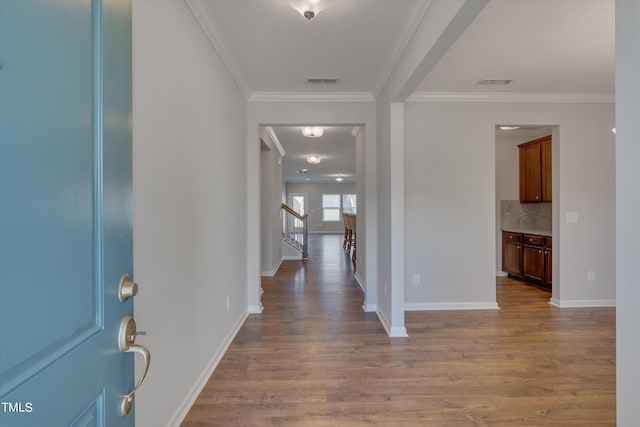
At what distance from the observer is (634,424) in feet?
2.50

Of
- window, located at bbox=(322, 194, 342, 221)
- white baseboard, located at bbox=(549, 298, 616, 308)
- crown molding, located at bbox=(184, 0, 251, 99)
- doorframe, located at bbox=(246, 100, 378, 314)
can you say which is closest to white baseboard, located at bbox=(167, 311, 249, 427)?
doorframe, located at bbox=(246, 100, 378, 314)

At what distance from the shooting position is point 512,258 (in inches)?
207

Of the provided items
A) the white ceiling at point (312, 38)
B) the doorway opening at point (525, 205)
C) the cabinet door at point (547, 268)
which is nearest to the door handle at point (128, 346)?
the white ceiling at point (312, 38)

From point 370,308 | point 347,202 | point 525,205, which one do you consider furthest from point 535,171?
point 347,202

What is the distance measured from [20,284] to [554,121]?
16.0 feet

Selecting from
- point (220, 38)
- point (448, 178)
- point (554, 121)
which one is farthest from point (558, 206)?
point (220, 38)

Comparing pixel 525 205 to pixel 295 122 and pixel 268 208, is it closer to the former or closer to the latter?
pixel 295 122

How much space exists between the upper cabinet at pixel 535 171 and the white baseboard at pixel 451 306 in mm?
2101

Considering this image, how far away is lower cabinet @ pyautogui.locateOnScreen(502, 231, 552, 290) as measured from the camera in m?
4.52

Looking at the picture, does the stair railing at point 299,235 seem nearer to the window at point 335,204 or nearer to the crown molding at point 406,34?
the crown molding at point 406,34

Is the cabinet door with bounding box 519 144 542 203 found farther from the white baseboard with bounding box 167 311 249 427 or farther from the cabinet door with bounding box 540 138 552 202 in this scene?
the white baseboard with bounding box 167 311 249 427

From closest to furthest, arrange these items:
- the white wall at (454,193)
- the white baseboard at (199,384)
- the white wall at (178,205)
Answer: the white wall at (178,205) < the white baseboard at (199,384) < the white wall at (454,193)

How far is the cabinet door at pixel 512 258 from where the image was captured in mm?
5090

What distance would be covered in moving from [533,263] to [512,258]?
496 mm
